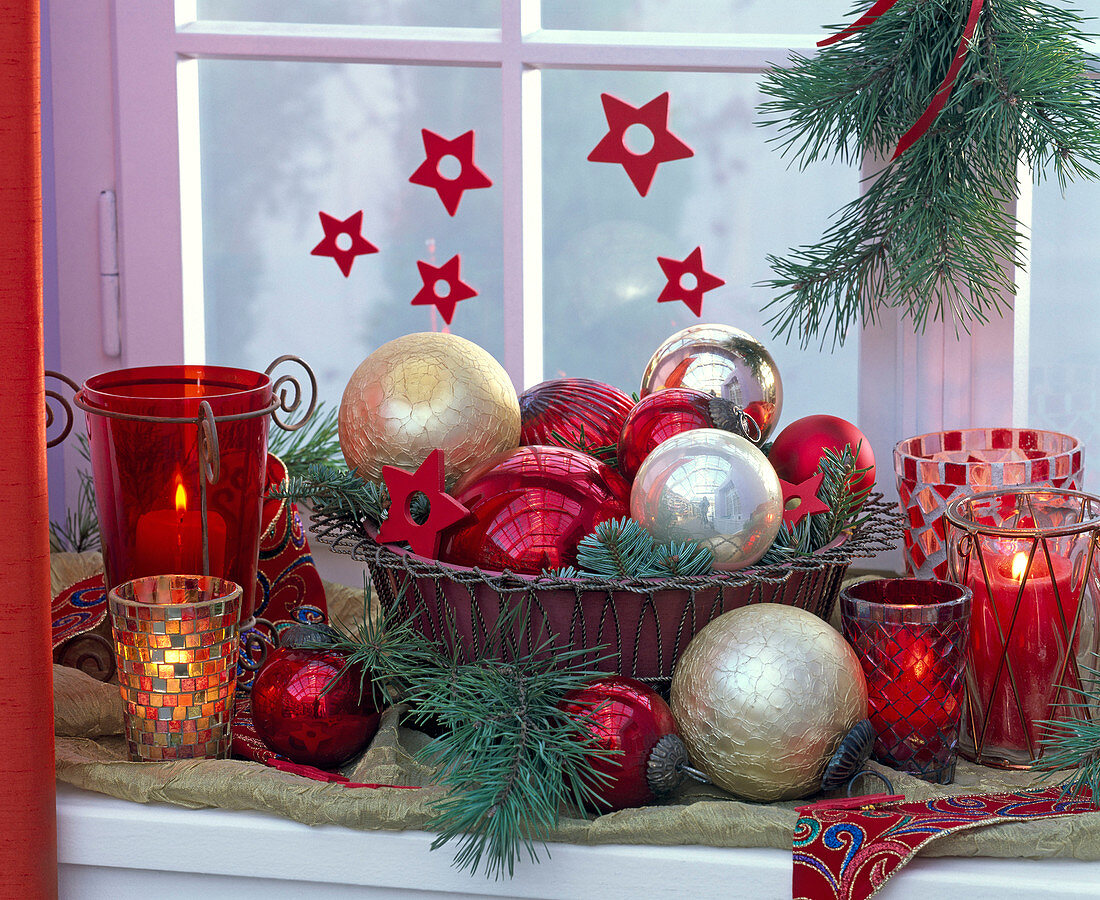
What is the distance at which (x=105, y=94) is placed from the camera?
1091mm

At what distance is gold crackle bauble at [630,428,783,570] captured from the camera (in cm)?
74

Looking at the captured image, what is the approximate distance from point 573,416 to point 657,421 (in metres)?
0.09

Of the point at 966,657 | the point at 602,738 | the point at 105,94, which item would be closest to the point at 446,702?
the point at 602,738

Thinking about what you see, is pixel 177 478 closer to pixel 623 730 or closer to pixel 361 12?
pixel 623 730

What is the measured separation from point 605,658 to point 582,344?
47cm

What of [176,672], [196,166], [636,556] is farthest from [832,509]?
[196,166]

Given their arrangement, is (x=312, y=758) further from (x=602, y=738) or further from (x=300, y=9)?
(x=300, y=9)

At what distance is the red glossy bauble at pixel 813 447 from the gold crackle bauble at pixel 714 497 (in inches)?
5.5

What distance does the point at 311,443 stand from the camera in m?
1.13

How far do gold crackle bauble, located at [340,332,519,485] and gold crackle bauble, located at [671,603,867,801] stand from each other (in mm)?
217

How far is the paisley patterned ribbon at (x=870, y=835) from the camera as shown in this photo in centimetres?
64

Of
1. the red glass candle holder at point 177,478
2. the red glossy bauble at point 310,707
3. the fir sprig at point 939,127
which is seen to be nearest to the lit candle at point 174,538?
A: the red glass candle holder at point 177,478

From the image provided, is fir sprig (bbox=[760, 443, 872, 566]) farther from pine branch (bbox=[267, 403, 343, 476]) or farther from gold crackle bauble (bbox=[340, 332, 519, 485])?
pine branch (bbox=[267, 403, 343, 476])

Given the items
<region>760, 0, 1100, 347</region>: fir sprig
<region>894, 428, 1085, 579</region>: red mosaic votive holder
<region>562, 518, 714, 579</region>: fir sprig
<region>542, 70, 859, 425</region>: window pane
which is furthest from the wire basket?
<region>542, 70, 859, 425</region>: window pane
